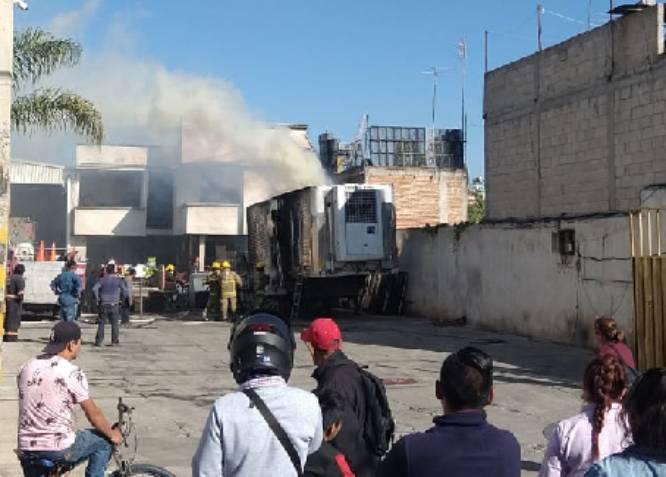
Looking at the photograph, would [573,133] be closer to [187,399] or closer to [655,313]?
[655,313]

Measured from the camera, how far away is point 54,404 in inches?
208

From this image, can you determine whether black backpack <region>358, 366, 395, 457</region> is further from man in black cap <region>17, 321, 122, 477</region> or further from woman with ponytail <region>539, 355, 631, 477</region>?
man in black cap <region>17, 321, 122, 477</region>

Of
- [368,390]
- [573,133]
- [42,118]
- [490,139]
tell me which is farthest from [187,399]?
[490,139]

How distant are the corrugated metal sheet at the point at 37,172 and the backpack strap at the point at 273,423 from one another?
51.9 meters

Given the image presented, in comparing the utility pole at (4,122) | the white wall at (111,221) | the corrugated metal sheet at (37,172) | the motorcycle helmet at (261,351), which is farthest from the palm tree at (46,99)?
the corrugated metal sheet at (37,172)

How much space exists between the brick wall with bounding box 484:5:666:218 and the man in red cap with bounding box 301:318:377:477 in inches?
622

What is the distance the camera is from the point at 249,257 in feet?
97.1

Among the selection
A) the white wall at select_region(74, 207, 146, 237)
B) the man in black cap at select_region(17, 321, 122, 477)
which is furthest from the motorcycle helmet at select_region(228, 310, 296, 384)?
the white wall at select_region(74, 207, 146, 237)

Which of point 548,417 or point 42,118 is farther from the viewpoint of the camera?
point 42,118

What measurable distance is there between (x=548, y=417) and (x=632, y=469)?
866 cm

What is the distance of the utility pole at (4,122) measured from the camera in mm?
10227

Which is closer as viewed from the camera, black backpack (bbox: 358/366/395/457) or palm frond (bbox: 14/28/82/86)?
black backpack (bbox: 358/366/395/457)

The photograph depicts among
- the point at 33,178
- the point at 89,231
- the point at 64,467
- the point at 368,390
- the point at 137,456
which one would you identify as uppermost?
the point at 33,178

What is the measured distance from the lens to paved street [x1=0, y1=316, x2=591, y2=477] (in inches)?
384
